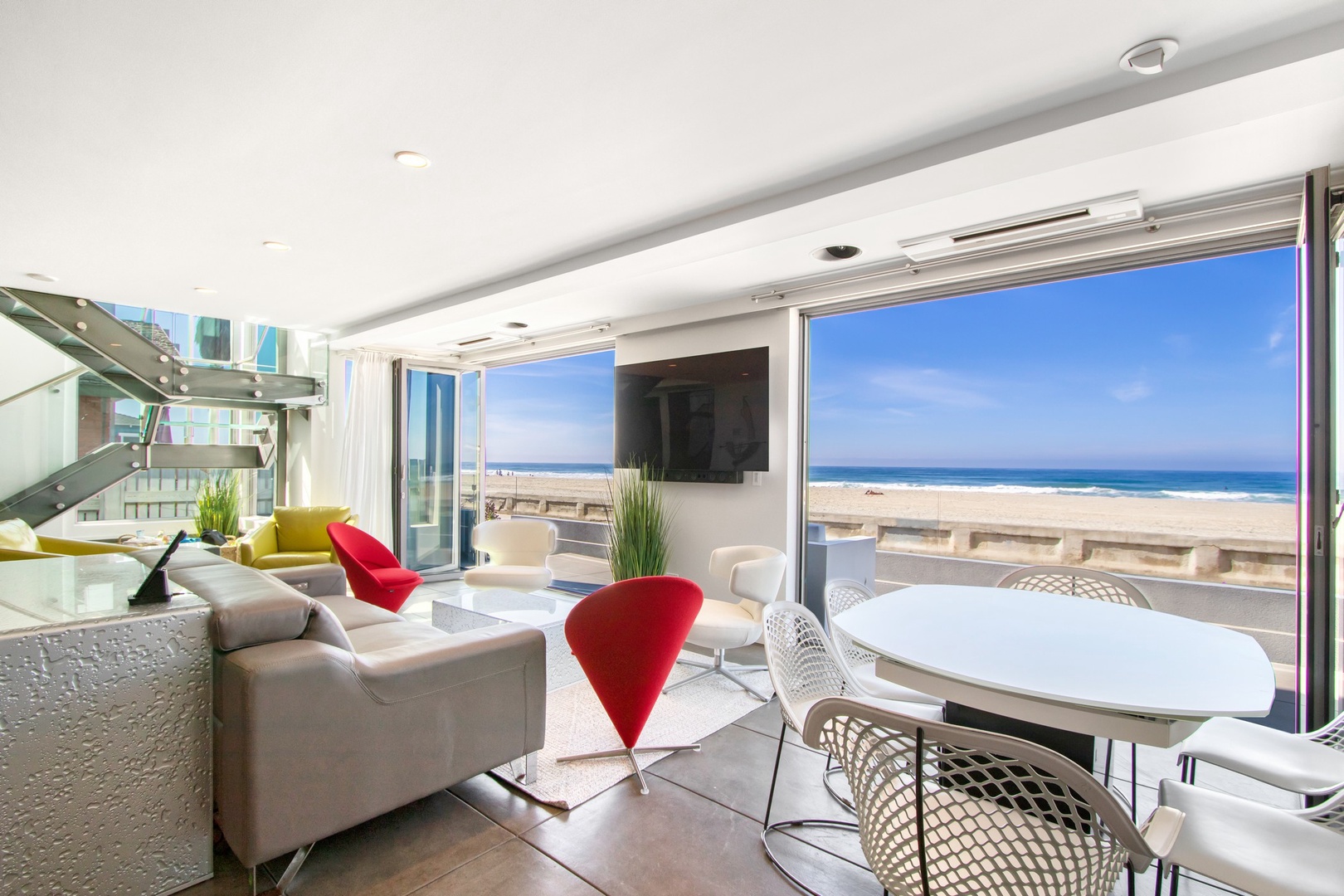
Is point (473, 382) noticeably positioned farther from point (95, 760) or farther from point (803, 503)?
point (95, 760)

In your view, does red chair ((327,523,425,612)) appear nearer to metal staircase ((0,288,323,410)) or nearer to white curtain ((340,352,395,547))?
white curtain ((340,352,395,547))

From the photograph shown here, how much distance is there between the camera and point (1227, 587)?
689 centimetres

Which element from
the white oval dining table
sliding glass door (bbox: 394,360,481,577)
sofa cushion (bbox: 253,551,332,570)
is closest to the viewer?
the white oval dining table

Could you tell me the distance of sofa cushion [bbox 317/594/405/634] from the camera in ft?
10.5

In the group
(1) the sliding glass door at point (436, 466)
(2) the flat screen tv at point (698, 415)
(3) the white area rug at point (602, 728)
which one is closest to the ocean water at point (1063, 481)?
(1) the sliding glass door at point (436, 466)

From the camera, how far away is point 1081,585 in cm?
271

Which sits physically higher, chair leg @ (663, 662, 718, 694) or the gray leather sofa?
the gray leather sofa

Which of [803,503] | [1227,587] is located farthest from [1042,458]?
[803,503]

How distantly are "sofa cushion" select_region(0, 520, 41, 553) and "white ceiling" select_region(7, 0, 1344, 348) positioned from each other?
159 cm

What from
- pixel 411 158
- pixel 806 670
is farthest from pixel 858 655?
pixel 411 158

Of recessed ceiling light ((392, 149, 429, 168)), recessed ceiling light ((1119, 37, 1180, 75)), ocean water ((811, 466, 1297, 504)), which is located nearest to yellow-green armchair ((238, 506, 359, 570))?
recessed ceiling light ((392, 149, 429, 168))

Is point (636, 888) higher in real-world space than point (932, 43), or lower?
lower

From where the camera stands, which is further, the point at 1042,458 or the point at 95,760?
the point at 1042,458

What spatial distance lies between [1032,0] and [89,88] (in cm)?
291
